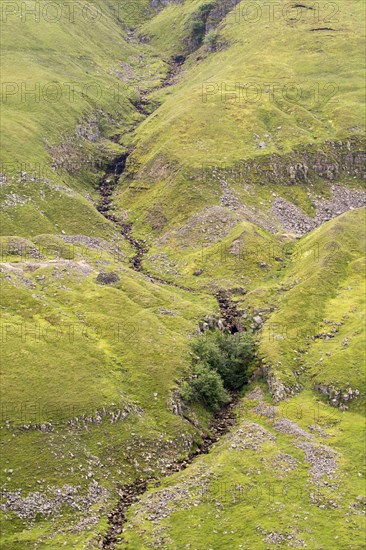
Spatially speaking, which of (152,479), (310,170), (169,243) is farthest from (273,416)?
(310,170)

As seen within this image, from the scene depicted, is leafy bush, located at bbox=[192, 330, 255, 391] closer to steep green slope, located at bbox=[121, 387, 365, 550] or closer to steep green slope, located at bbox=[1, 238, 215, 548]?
steep green slope, located at bbox=[1, 238, 215, 548]

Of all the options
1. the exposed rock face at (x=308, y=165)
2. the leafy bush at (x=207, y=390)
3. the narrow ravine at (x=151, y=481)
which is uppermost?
the exposed rock face at (x=308, y=165)

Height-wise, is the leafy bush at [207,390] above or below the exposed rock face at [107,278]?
below

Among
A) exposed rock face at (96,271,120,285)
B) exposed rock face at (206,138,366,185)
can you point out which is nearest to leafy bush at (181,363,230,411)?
exposed rock face at (96,271,120,285)

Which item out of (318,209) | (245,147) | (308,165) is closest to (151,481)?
(318,209)

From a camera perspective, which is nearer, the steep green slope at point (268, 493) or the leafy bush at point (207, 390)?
the steep green slope at point (268, 493)

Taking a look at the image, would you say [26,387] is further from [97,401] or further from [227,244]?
[227,244]

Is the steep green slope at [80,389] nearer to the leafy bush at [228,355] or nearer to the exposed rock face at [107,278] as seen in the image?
the exposed rock face at [107,278]

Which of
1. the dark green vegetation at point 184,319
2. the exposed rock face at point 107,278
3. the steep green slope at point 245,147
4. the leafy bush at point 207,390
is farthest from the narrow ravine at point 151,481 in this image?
the steep green slope at point 245,147
